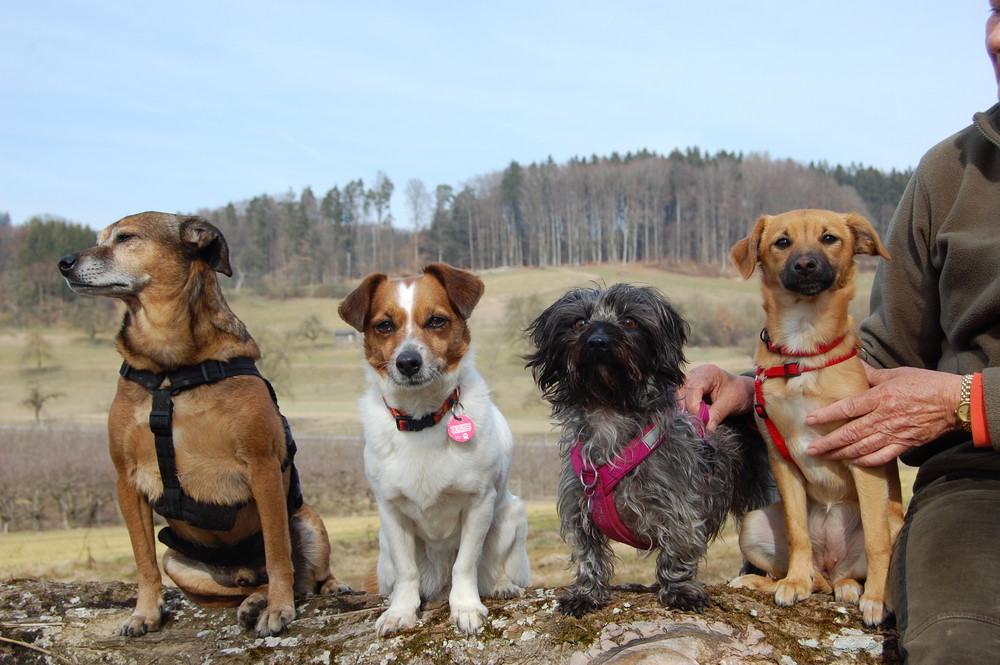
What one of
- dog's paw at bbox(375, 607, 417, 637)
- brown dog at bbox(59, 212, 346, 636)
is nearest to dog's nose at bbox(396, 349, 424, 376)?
brown dog at bbox(59, 212, 346, 636)

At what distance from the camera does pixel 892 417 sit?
12.0ft

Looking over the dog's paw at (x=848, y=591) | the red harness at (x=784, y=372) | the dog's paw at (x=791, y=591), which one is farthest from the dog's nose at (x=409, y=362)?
the dog's paw at (x=848, y=591)

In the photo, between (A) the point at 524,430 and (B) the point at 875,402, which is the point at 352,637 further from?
(A) the point at 524,430

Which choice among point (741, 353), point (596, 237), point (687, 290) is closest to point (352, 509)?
point (741, 353)

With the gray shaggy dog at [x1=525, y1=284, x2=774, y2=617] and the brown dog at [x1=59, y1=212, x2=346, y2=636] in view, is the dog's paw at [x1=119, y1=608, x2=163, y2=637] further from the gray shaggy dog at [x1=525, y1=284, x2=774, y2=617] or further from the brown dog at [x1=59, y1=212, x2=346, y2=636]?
the gray shaggy dog at [x1=525, y1=284, x2=774, y2=617]

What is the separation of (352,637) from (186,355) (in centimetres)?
180

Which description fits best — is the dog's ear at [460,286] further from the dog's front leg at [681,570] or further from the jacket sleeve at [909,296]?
the jacket sleeve at [909,296]

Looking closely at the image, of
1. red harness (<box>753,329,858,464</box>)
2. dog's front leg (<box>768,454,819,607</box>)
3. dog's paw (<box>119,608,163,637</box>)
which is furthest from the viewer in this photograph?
dog's paw (<box>119,608,163,637</box>)

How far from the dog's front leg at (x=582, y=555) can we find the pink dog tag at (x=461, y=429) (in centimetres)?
55

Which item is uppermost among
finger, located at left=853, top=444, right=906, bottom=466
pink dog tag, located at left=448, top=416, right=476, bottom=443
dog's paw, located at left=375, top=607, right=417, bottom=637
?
pink dog tag, located at left=448, top=416, right=476, bottom=443

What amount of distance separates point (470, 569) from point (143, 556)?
181 cm

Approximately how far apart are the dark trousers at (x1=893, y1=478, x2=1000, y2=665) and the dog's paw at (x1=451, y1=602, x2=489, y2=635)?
1835mm

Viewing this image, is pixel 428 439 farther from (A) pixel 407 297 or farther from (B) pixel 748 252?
(B) pixel 748 252

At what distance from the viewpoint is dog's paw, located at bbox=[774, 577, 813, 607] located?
12.3 feet
